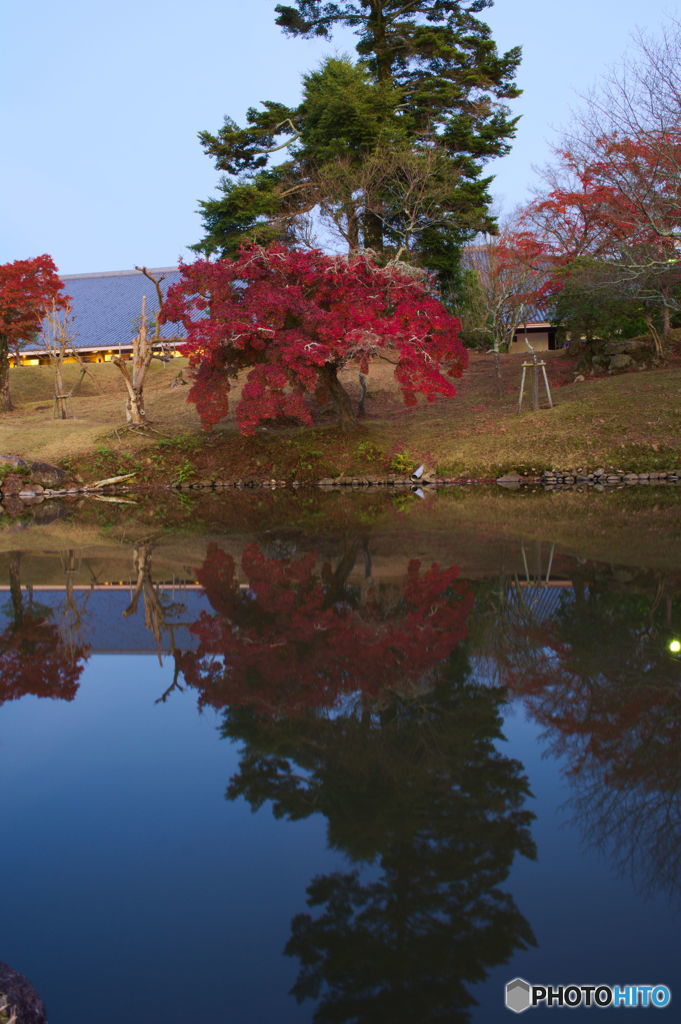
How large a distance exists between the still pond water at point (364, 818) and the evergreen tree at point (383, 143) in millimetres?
15706

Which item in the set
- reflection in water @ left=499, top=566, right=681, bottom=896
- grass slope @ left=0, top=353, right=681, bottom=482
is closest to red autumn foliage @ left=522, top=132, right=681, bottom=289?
grass slope @ left=0, top=353, right=681, bottom=482

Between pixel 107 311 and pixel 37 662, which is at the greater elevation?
pixel 107 311

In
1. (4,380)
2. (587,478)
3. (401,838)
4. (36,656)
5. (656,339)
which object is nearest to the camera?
(401,838)

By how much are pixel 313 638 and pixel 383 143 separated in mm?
16876

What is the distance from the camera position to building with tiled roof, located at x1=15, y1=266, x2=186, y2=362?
100 ft

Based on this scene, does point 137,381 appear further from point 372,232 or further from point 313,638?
point 313,638

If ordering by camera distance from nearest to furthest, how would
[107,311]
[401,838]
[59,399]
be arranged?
[401,838], [59,399], [107,311]

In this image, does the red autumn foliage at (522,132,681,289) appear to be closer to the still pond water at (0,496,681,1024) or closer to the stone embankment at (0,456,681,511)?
the stone embankment at (0,456,681,511)

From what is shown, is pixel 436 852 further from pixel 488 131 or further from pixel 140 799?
pixel 488 131

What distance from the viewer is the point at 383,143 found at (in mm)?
19625

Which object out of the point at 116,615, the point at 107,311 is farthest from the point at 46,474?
the point at 107,311

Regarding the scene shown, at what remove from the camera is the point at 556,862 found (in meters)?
2.93

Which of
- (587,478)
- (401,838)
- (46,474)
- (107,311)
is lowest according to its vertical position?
(401,838)

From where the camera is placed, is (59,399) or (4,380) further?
(4,380)
